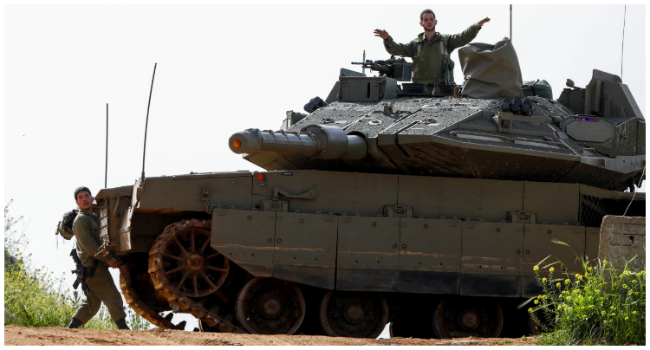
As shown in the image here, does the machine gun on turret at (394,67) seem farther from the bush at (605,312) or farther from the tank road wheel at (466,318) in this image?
the bush at (605,312)

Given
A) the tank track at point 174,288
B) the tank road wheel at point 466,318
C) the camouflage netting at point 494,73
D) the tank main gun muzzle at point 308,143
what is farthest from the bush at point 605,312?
the camouflage netting at point 494,73

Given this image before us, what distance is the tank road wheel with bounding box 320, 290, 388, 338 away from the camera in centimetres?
1338

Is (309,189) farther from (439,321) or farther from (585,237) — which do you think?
(585,237)

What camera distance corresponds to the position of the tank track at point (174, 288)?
12.5 metres

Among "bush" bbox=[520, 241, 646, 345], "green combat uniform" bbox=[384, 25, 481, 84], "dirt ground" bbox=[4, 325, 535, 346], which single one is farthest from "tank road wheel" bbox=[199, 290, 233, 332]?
"green combat uniform" bbox=[384, 25, 481, 84]

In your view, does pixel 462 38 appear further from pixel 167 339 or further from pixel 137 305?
pixel 167 339

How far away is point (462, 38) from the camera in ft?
53.4

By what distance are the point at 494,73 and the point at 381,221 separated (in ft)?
10.5

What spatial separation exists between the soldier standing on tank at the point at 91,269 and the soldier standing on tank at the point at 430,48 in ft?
18.6

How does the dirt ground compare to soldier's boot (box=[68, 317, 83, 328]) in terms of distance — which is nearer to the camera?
the dirt ground

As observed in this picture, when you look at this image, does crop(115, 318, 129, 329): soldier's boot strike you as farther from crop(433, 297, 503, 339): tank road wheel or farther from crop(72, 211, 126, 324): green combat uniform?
crop(433, 297, 503, 339): tank road wheel

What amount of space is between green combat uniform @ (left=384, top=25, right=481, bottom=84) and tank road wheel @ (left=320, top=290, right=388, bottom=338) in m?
4.48

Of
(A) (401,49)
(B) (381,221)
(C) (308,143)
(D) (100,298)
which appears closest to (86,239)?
(D) (100,298)

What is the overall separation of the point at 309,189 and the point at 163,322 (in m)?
2.76
